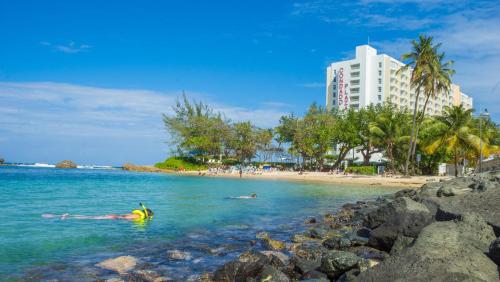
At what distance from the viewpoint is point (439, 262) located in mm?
4824

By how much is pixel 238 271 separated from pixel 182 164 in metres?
77.4

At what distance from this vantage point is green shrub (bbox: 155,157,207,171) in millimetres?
83250

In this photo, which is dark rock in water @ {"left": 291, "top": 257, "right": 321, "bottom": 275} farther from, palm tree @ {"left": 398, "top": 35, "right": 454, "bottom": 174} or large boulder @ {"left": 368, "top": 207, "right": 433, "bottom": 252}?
palm tree @ {"left": 398, "top": 35, "right": 454, "bottom": 174}

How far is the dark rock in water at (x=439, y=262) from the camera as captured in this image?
181 inches

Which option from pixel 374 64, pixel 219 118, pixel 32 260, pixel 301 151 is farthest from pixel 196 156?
pixel 32 260

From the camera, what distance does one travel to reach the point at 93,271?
9797 millimetres

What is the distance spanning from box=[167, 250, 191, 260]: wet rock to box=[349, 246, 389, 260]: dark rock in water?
14.4 feet

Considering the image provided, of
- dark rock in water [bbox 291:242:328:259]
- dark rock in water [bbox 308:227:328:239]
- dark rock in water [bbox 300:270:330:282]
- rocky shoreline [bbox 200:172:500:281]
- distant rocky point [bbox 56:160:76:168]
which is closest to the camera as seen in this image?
rocky shoreline [bbox 200:172:500:281]

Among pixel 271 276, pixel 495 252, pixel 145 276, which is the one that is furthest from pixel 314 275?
pixel 145 276

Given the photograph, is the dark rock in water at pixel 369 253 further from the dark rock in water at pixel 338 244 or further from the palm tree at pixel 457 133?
the palm tree at pixel 457 133

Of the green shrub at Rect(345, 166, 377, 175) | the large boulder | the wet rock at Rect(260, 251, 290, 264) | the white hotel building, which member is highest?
the white hotel building

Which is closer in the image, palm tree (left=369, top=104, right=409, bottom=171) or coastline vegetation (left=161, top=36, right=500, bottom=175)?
coastline vegetation (left=161, top=36, right=500, bottom=175)

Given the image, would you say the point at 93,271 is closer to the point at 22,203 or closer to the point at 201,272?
the point at 201,272

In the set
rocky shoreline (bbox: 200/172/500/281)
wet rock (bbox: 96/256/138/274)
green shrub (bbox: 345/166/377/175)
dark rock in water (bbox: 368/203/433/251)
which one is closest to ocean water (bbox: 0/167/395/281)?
wet rock (bbox: 96/256/138/274)
